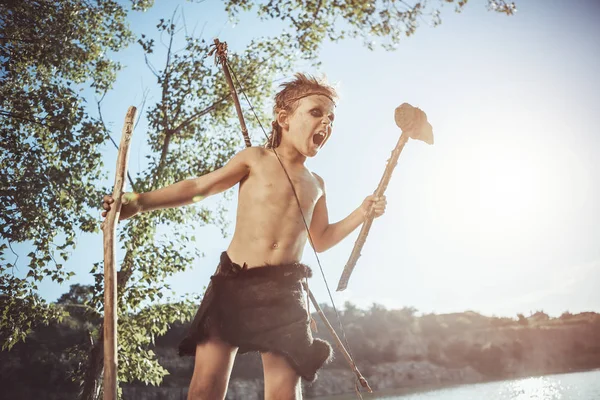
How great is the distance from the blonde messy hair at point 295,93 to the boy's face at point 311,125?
55mm

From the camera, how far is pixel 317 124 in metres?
2.39

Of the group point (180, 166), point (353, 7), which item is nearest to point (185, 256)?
point (180, 166)

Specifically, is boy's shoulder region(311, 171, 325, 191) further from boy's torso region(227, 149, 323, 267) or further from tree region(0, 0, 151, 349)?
tree region(0, 0, 151, 349)

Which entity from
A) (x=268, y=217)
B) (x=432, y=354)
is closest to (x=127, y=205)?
(x=268, y=217)

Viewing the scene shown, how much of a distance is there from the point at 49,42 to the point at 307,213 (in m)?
7.96

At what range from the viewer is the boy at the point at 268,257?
1.88 meters

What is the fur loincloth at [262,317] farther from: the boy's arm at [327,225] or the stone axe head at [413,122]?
the stone axe head at [413,122]

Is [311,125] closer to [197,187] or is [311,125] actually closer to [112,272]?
[197,187]

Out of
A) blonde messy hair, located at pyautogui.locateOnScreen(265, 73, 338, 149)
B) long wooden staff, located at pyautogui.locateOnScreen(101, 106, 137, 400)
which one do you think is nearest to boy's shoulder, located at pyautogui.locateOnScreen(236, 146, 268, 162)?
blonde messy hair, located at pyautogui.locateOnScreen(265, 73, 338, 149)

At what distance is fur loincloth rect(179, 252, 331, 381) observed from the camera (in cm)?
189

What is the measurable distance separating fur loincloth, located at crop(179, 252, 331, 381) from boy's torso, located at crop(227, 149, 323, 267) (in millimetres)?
82

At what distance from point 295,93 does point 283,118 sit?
0.61 feet

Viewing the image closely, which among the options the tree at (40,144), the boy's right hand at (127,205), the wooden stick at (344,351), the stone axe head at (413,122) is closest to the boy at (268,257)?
the boy's right hand at (127,205)

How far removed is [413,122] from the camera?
236 cm
